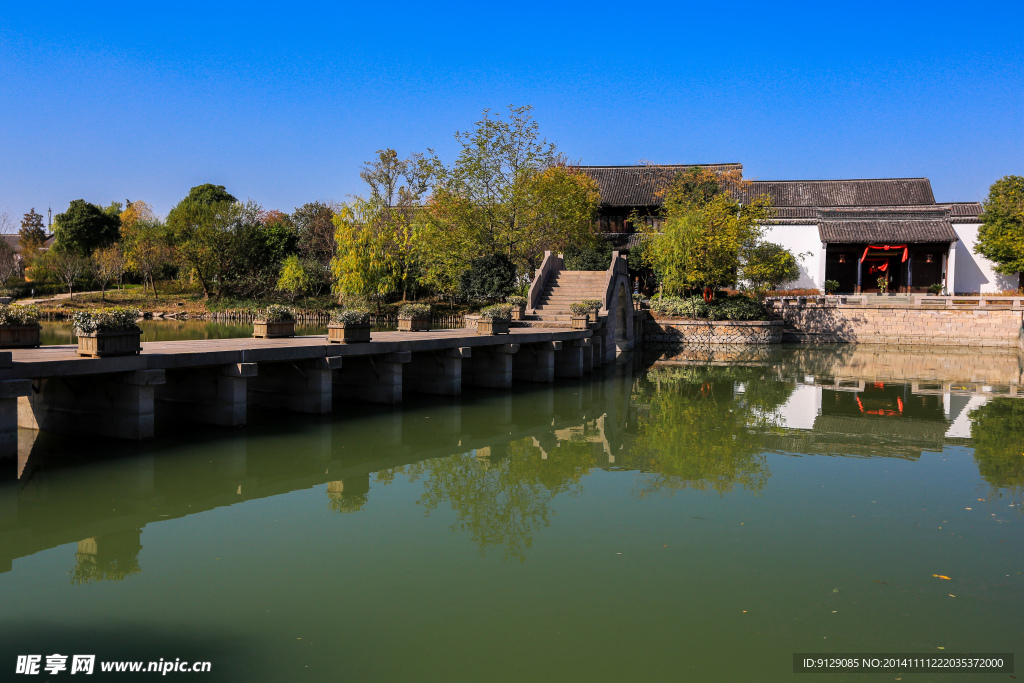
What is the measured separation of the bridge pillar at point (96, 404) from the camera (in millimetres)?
12594

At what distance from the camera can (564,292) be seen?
31281 millimetres

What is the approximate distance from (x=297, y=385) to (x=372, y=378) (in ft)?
7.23

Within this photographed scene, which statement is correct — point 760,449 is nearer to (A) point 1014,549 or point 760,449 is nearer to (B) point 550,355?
(A) point 1014,549

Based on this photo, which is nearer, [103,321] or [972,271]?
[103,321]

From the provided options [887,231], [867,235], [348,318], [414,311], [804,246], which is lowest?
[348,318]

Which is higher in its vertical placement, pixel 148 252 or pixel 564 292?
pixel 148 252

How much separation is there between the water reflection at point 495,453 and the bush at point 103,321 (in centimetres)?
198

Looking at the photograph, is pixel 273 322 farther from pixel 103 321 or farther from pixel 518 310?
pixel 518 310

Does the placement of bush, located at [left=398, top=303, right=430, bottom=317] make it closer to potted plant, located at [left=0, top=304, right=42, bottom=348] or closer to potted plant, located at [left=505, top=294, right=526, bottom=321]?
potted plant, located at [left=505, top=294, right=526, bottom=321]

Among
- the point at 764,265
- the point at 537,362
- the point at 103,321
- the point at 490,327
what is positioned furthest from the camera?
the point at 764,265

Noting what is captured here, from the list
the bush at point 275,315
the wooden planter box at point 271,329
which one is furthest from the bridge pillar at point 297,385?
the bush at point 275,315

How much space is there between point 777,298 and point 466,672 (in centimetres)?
3988

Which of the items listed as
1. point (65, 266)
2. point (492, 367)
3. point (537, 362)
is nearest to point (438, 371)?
point (492, 367)

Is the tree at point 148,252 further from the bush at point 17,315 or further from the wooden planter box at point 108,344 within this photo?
the wooden planter box at point 108,344
